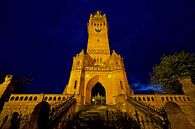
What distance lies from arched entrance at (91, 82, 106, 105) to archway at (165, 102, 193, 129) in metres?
20.1

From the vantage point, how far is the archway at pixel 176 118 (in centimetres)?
521

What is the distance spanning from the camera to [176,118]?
543cm

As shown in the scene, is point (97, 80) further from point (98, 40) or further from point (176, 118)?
point (176, 118)

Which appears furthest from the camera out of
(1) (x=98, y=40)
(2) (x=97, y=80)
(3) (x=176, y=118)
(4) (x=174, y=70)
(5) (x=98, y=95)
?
(1) (x=98, y=40)

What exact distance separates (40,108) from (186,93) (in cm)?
2202

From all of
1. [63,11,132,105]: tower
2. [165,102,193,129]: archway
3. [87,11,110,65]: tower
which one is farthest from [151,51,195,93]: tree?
[165,102,193,129]: archway

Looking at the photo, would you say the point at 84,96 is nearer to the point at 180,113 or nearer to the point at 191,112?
the point at 191,112

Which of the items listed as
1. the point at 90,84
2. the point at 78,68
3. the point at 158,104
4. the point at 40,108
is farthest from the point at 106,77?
the point at 40,108

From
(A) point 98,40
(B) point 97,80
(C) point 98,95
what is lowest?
(C) point 98,95

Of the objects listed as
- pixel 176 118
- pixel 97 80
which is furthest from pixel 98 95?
pixel 176 118

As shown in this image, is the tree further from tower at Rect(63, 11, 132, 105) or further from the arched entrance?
the arched entrance

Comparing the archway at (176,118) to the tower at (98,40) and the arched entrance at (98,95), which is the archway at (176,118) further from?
the tower at (98,40)

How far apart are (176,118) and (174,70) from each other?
20.9 meters

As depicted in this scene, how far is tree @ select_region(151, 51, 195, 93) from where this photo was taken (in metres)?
22.5
